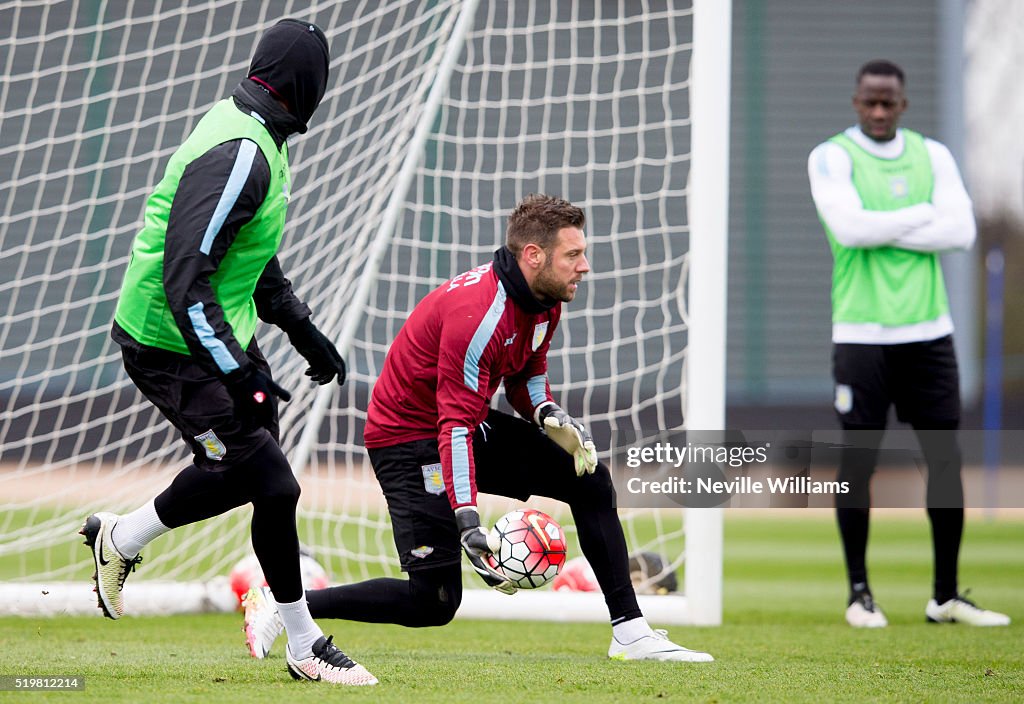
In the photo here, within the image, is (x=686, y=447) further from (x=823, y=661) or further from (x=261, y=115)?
(x=261, y=115)

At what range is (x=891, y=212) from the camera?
18.5ft

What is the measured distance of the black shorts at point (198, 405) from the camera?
3697 mm

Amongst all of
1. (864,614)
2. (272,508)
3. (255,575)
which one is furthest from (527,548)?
(864,614)

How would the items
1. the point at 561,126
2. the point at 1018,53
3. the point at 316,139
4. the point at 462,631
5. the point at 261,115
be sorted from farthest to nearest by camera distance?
the point at 1018,53, the point at 561,126, the point at 316,139, the point at 462,631, the point at 261,115

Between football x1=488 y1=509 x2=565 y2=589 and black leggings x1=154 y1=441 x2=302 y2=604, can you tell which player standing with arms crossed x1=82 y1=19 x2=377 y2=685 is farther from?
football x1=488 y1=509 x2=565 y2=589

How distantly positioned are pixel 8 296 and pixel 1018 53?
42.6 ft

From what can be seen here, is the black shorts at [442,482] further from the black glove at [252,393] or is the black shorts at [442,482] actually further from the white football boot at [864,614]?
the white football boot at [864,614]

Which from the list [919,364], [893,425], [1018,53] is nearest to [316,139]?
[919,364]

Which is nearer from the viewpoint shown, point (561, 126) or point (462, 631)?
point (462, 631)

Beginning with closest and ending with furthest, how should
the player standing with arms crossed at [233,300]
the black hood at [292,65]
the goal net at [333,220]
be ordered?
1. the player standing with arms crossed at [233,300]
2. the black hood at [292,65]
3. the goal net at [333,220]

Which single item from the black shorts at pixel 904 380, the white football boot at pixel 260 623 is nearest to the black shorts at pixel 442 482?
the white football boot at pixel 260 623

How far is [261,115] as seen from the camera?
3.71 metres

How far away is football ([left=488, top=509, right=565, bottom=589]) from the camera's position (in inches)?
155

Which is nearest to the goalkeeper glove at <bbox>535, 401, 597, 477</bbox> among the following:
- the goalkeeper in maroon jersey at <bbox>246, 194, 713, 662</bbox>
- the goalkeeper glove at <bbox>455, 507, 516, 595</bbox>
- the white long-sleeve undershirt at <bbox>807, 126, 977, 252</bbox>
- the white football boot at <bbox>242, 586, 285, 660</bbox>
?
the goalkeeper in maroon jersey at <bbox>246, 194, 713, 662</bbox>
